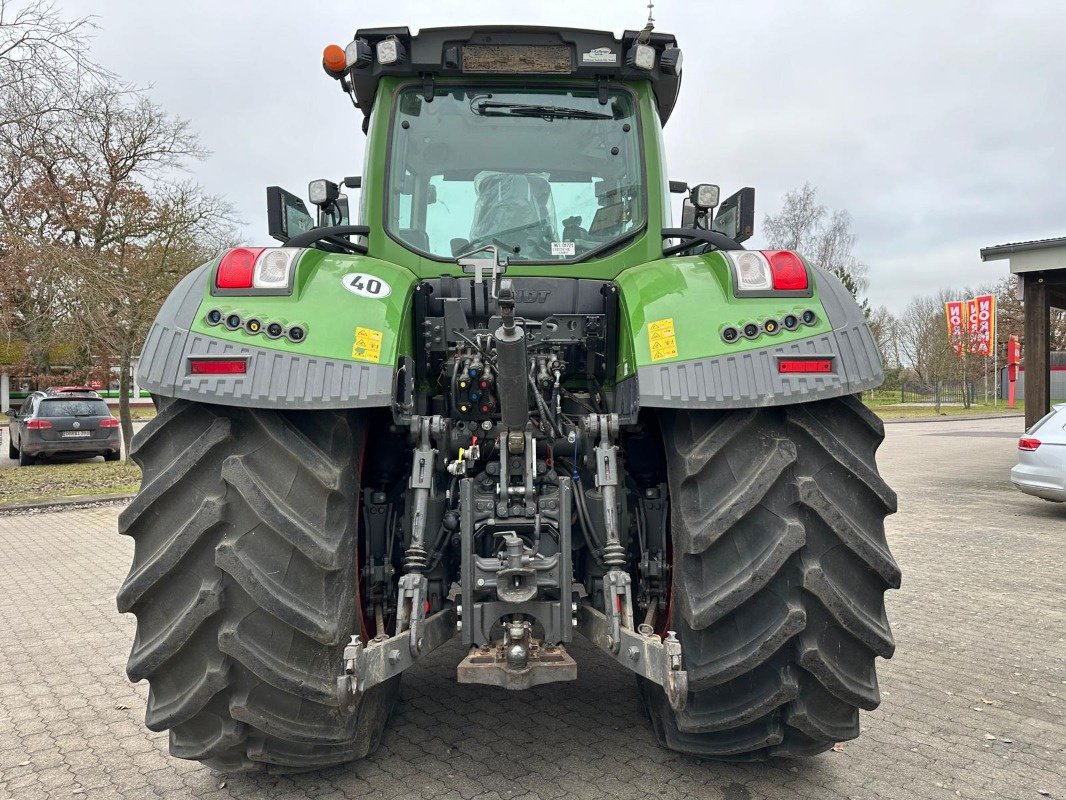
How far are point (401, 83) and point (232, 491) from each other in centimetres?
208

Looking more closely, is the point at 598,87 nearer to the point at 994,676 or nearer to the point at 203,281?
the point at 203,281

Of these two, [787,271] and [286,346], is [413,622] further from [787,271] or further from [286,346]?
[787,271]

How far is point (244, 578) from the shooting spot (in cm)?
243

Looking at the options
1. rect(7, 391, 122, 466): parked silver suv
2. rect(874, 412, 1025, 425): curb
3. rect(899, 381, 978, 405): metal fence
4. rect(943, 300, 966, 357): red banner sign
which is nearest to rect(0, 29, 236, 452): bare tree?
rect(7, 391, 122, 466): parked silver suv

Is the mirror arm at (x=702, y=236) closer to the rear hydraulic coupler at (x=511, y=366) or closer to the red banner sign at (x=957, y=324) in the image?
the rear hydraulic coupler at (x=511, y=366)

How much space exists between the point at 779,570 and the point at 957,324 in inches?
1850

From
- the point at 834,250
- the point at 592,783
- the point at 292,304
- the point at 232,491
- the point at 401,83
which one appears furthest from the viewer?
the point at 834,250

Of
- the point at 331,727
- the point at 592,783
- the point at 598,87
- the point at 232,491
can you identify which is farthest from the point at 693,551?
the point at 598,87

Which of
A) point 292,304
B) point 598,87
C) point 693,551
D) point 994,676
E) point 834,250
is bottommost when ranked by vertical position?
point 994,676

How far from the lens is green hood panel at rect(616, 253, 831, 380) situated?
→ 8.86 feet

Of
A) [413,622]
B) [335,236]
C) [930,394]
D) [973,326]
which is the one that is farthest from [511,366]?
[930,394]

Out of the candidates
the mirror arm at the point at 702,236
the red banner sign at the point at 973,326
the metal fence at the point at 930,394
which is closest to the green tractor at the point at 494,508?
the mirror arm at the point at 702,236

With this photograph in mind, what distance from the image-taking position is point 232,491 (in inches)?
98.4

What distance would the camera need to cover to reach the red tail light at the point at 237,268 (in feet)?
9.07
